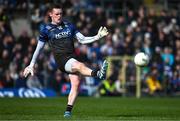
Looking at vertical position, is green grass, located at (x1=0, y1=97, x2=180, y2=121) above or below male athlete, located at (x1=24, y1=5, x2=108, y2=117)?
below

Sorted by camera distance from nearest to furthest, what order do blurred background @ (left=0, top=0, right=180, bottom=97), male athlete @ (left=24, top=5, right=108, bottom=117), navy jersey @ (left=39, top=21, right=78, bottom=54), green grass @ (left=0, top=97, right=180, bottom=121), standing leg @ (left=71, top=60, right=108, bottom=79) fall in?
standing leg @ (left=71, top=60, right=108, bottom=79) → green grass @ (left=0, top=97, right=180, bottom=121) → male athlete @ (left=24, top=5, right=108, bottom=117) → navy jersey @ (left=39, top=21, right=78, bottom=54) → blurred background @ (left=0, top=0, right=180, bottom=97)

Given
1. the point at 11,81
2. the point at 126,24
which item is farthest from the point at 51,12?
the point at 126,24

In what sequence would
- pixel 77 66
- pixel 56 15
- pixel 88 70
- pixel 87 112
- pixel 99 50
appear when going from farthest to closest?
pixel 99 50 → pixel 87 112 → pixel 56 15 → pixel 77 66 → pixel 88 70

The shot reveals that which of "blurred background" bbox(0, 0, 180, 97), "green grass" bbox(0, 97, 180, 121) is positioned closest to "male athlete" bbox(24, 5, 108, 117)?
"green grass" bbox(0, 97, 180, 121)

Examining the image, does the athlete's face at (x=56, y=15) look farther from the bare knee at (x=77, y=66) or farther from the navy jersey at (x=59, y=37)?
the bare knee at (x=77, y=66)

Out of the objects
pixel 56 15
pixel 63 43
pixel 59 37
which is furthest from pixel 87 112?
pixel 56 15

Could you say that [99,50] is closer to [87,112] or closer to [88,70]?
[87,112]

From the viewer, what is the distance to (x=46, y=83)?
1183 inches

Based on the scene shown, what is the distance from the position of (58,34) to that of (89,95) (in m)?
14.9

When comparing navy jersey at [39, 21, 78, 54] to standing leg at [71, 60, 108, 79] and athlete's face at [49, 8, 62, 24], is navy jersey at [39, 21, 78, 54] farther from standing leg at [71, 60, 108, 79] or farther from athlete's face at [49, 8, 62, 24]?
standing leg at [71, 60, 108, 79]

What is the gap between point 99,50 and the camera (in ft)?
104

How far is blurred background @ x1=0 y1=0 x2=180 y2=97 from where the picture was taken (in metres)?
29.7

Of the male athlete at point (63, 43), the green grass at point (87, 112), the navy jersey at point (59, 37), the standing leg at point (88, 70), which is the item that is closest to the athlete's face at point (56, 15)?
the male athlete at point (63, 43)

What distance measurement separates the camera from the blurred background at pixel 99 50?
29719 millimetres
